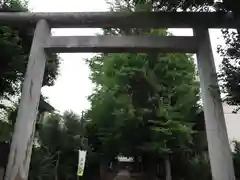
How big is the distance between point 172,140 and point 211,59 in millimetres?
6210

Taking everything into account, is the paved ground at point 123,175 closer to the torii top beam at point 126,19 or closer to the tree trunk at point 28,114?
the tree trunk at point 28,114

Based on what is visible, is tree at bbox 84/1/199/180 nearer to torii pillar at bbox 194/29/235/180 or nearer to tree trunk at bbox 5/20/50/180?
torii pillar at bbox 194/29/235/180

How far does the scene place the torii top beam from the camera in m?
7.51

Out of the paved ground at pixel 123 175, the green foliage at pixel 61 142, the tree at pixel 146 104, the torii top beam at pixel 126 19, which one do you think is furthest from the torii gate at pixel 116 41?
the paved ground at pixel 123 175

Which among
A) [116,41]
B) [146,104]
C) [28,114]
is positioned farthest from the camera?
[146,104]

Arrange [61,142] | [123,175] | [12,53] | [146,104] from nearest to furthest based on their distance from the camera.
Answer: [12,53] < [146,104] < [61,142] < [123,175]

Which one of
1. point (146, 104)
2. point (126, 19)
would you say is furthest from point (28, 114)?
point (146, 104)

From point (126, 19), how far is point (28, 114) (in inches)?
140

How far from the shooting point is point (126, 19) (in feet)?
25.2

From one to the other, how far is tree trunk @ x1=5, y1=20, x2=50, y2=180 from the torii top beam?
18.1 inches

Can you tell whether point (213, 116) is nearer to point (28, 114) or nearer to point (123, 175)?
point (28, 114)

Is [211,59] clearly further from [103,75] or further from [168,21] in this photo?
[103,75]

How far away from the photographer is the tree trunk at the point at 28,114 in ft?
21.2

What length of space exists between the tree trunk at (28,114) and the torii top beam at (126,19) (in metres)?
0.46
